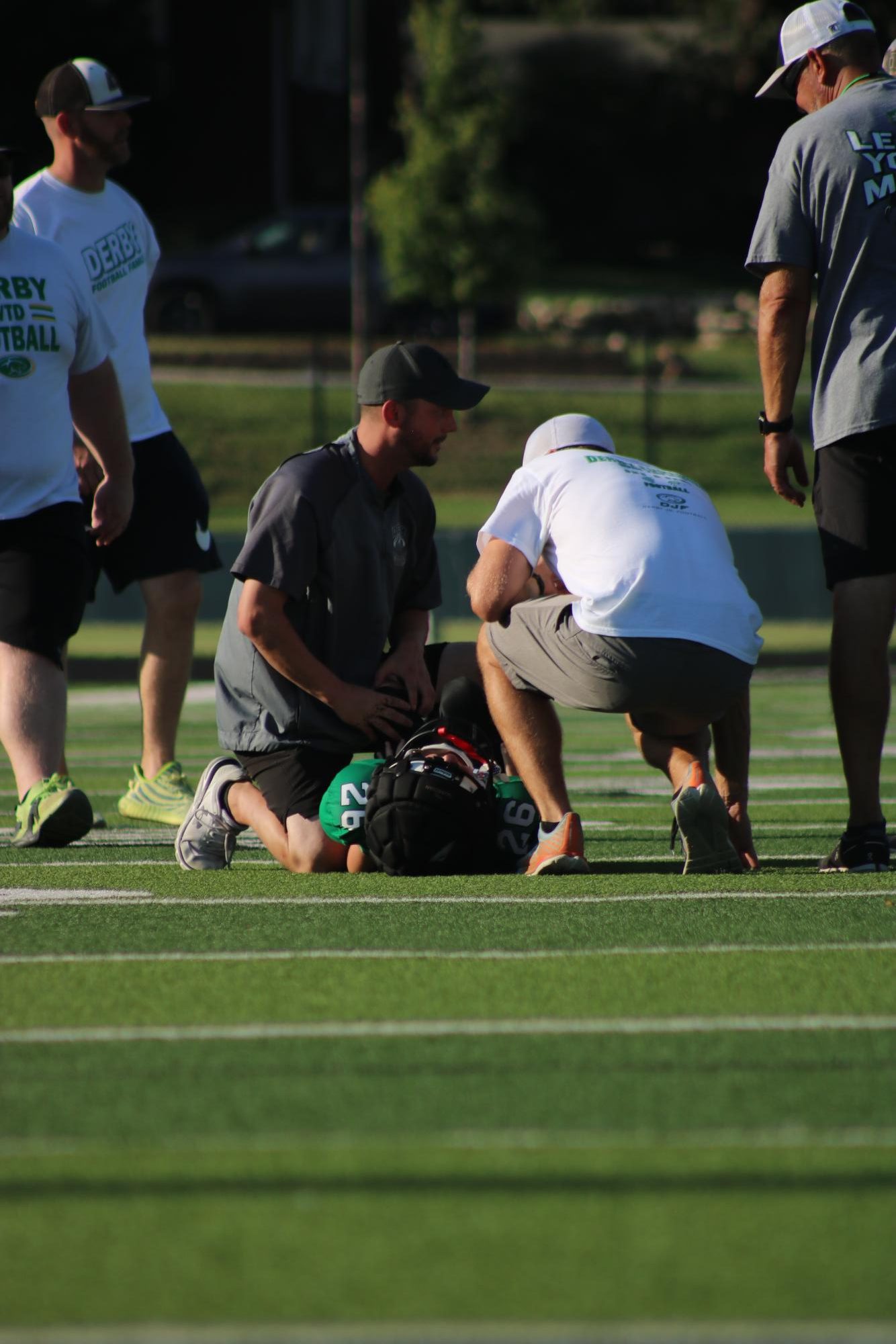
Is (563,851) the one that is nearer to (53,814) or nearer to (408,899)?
(408,899)

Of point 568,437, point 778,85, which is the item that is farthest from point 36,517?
point 778,85

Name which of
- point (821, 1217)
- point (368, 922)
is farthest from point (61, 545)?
point (821, 1217)

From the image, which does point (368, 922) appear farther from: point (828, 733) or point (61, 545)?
point (828, 733)

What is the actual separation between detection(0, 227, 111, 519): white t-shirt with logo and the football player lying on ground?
1.38 m

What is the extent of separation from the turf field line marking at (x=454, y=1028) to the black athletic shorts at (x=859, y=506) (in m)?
2.14

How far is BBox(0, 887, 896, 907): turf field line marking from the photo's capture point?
16.9 feet

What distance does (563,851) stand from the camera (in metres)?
5.60

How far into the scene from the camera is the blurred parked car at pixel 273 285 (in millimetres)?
34375

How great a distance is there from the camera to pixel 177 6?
46.5 meters

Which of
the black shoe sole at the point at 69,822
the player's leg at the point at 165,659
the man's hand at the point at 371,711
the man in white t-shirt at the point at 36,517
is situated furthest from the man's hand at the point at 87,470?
the man's hand at the point at 371,711

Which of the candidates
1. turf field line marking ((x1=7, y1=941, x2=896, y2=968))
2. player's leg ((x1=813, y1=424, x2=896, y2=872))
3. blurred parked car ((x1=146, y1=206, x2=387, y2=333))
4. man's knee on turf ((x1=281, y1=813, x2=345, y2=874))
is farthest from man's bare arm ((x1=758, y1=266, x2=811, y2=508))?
blurred parked car ((x1=146, y1=206, x2=387, y2=333))

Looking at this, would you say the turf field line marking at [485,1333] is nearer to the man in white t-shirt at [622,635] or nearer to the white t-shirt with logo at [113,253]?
the man in white t-shirt at [622,635]

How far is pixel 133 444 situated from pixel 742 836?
284 cm

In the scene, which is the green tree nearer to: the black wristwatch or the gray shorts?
the black wristwatch
